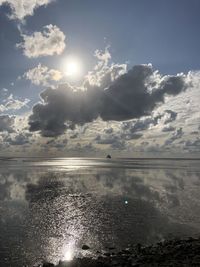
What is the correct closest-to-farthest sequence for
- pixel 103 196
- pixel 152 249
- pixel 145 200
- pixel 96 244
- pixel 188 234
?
1. pixel 152 249
2. pixel 96 244
3. pixel 188 234
4. pixel 145 200
5. pixel 103 196

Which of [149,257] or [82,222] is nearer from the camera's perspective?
[149,257]

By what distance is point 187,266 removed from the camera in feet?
91.4

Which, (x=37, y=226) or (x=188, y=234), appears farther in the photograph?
(x=37, y=226)

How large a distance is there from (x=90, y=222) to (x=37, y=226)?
24.3 ft

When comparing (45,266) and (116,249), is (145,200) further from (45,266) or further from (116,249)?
(45,266)

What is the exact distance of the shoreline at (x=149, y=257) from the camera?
95.5 feet

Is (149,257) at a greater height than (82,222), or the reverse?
(82,222)

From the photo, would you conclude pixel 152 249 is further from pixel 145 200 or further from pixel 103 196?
pixel 103 196

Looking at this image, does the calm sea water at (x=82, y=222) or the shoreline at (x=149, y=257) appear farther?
the calm sea water at (x=82, y=222)

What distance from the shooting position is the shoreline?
29.1 metres

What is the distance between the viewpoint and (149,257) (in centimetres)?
3083

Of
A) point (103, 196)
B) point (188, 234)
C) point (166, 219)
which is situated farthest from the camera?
point (103, 196)

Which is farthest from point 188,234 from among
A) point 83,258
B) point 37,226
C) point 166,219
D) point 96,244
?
point 37,226

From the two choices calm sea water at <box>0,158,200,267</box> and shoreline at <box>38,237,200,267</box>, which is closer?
shoreline at <box>38,237,200,267</box>
